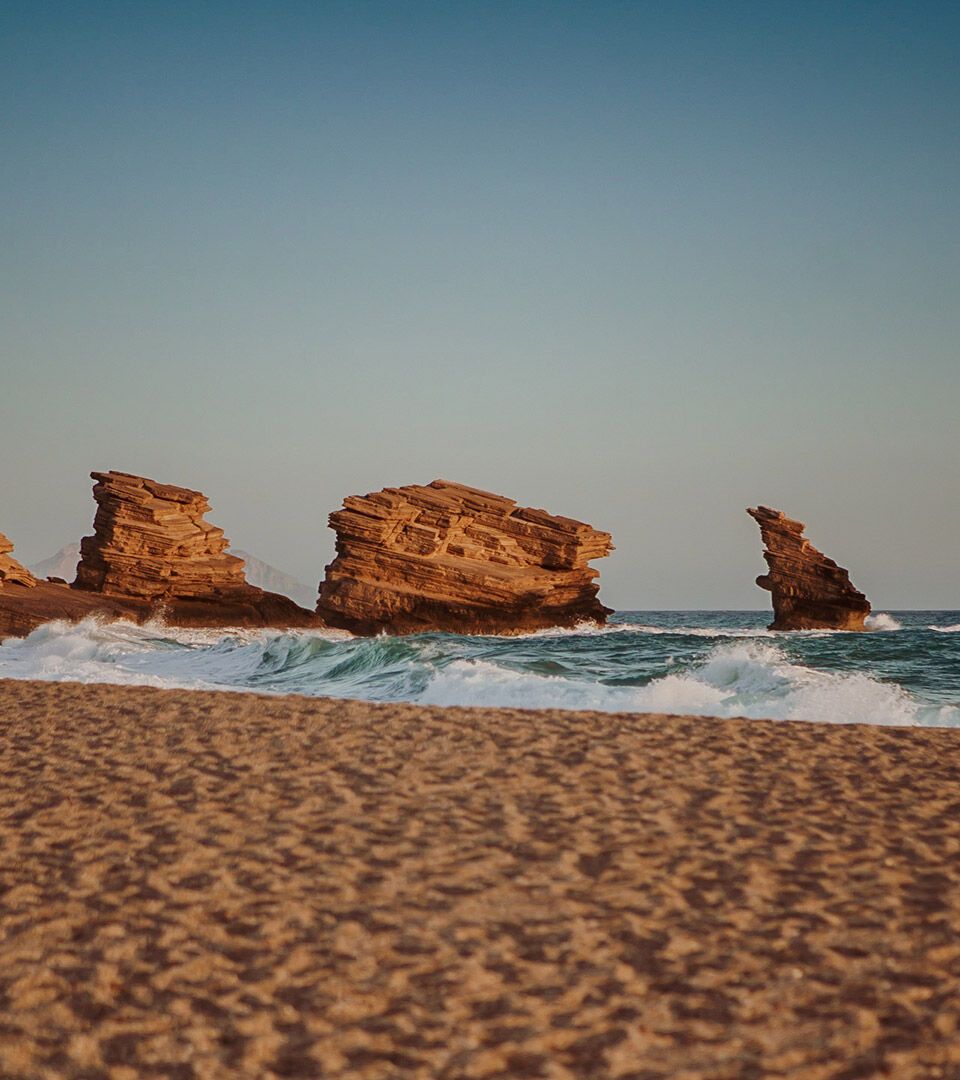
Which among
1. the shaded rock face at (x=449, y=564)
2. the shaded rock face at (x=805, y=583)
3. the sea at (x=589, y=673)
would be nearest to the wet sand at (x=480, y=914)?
the sea at (x=589, y=673)

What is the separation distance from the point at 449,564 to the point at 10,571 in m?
23.8

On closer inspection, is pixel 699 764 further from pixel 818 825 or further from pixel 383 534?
pixel 383 534

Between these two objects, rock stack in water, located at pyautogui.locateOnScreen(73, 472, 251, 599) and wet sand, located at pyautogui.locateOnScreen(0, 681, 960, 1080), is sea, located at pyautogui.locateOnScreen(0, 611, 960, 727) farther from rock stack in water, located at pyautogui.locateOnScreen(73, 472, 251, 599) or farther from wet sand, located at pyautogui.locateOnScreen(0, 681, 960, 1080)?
rock stack in water, located at pyautogui.locateOnScreen(73, 472, 251, 599)

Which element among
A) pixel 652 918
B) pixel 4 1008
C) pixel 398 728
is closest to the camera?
pixel 4 1008

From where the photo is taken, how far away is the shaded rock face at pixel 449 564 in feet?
181

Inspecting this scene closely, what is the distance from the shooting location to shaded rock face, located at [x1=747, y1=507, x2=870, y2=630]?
2507 inches

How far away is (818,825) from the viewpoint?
24.0 feet

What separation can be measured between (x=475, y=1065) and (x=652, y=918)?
174 cm

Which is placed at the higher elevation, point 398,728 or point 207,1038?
point 398,728

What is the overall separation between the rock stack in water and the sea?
1150 centimetres

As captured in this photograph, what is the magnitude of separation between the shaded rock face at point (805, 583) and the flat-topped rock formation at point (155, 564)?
30.6 metres

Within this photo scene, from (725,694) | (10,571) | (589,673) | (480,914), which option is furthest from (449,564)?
(480,914)

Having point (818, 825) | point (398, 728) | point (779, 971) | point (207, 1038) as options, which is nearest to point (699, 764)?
point (818, 825)

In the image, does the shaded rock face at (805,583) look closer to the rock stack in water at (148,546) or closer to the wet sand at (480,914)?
the rock stack in water at (148,546)
